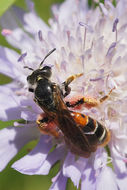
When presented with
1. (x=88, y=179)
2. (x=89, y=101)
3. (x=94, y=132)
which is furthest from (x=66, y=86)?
(x=88, y=179)

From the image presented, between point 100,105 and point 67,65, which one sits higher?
point 67,65

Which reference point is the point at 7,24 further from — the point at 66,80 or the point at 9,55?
the point at 66,80

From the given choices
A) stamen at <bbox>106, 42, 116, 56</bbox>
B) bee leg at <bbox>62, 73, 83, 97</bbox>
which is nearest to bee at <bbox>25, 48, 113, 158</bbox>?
bee leg at <bbox>62, 73, 83, 97</bbox>

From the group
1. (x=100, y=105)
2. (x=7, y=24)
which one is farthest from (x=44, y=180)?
(x=7, y=24)

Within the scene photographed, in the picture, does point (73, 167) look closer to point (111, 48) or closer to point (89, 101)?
point (89, 101)

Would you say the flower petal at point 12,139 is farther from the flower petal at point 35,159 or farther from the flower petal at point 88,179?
the flower petal at point 88,179

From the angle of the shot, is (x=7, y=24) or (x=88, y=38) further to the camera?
(x=7, y=24)

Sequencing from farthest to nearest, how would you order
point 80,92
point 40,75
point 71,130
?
point 80,92 < point 40,75 < point 71,130
